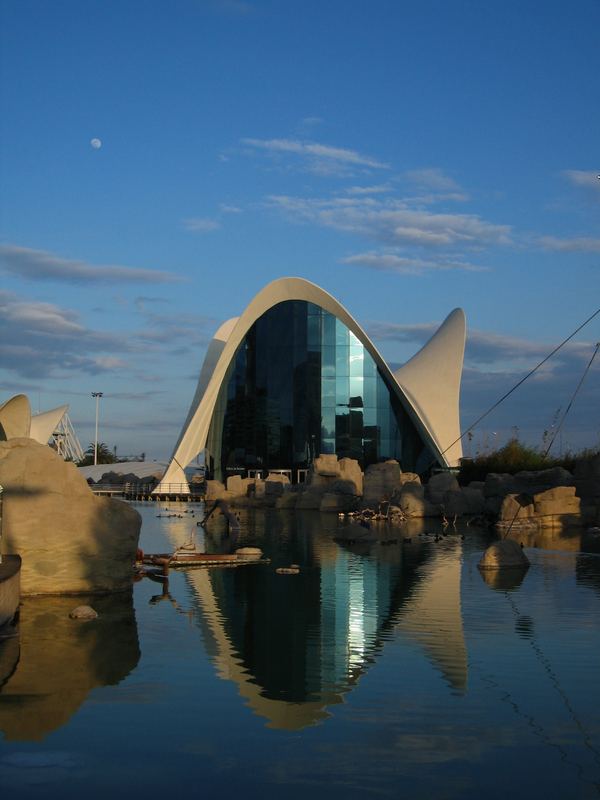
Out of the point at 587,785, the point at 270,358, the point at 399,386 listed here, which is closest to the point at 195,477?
the point at 270,358

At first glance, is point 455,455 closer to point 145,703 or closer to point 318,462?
point 318,462

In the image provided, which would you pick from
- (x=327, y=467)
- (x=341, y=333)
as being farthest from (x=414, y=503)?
(x=341, y=333)

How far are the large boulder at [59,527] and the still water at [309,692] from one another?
31 centimetres

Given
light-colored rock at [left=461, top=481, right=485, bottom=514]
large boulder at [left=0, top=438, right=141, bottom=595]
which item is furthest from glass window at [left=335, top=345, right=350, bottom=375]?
large boulder at [left=0, top=438, right=141, bottom=595]

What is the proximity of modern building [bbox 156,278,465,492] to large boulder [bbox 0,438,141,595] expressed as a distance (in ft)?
105

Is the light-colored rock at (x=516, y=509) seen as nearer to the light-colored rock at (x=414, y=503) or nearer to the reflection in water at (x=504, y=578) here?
the light-colored rock at (x=414, y=503)

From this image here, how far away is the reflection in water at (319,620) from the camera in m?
8.82

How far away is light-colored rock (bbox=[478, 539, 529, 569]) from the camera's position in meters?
17.1

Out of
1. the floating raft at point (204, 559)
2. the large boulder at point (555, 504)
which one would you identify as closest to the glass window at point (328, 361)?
the large boulder at point (555, 504)

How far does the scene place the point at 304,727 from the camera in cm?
739

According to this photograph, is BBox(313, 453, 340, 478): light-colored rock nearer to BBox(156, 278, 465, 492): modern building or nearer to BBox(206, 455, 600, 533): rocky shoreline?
BBox(206, 455, 600, 533): rocky shoreline

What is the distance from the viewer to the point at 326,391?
148 ft

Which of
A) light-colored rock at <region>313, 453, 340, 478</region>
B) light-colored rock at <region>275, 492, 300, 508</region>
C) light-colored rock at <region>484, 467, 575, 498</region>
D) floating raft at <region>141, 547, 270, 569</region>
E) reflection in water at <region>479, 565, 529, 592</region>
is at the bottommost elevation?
reflection in water at <region>479, 565, 529, 592</region>

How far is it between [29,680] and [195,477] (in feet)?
154
